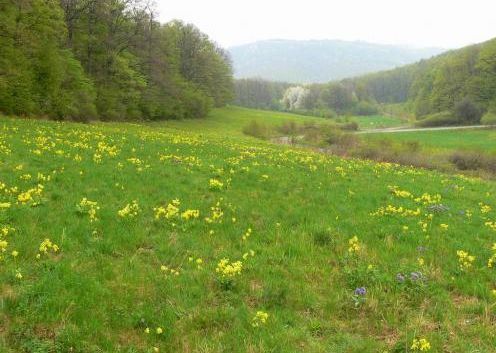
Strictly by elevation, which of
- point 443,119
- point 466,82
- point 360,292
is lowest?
point 360,292

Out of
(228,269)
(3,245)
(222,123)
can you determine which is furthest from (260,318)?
(222,123)

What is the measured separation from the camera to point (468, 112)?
115688mm

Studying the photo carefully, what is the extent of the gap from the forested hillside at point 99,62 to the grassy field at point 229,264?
25.2m

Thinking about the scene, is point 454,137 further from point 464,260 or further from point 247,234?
point 247,234

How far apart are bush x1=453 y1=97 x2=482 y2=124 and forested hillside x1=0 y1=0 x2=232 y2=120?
2512 inches

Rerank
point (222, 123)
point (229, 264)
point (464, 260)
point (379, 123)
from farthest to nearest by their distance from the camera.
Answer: point (379, 123)
point (222, 123)
point (464, 260)
point (229, 264)

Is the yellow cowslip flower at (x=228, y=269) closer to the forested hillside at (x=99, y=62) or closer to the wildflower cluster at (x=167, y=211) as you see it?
the wildflower cluster at (x=167, y=211)

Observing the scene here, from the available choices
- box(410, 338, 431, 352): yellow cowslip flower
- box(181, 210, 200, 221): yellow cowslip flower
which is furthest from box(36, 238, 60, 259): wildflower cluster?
box(410, 338, 431, 352): yellow cowslip flower

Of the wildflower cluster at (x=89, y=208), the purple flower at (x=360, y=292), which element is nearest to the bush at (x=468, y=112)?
the wildflower cluster at (x=89, y=208)

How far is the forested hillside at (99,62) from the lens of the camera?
39938 millimetres

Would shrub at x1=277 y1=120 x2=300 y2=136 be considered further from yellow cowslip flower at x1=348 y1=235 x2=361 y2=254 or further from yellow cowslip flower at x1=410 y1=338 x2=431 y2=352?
yellow cowslip flower at x1=410 y1=338 x2=431 y2=352

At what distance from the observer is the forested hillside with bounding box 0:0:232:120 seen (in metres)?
39.9

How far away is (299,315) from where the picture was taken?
8.24 meters

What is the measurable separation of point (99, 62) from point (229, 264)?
55.5 m
